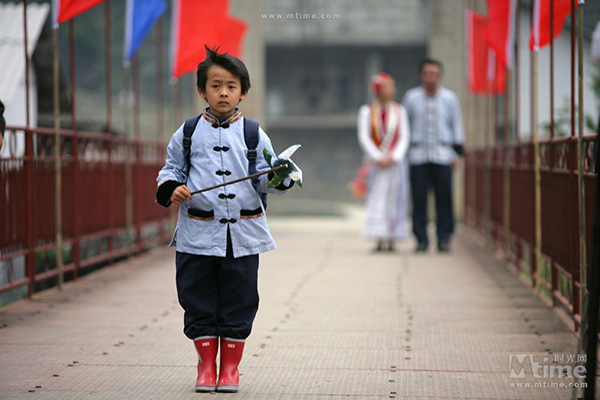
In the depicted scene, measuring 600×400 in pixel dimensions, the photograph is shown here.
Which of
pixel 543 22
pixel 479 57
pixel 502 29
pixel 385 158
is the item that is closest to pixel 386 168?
pixel 385 158

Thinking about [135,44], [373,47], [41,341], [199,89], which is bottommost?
[41,341]

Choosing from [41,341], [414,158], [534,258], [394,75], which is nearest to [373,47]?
[394,75]

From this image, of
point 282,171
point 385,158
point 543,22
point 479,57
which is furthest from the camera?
point 479,57

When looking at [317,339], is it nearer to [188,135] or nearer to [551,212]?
[188,135]

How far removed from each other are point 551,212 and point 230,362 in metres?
3.21

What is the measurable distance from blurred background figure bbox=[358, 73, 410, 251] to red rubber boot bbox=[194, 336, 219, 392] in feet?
22.9

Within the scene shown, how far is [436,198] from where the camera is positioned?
38.3 feet

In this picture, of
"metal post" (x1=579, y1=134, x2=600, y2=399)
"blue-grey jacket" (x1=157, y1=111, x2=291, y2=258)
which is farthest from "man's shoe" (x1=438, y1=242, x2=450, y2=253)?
"metal post" (x1=579, y1=134, x2=600, y2=399)

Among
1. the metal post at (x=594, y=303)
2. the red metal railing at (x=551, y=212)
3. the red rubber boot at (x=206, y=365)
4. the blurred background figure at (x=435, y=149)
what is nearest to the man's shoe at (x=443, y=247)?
the blurred background figure at (x=435, y=149)

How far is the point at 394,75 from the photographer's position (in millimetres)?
34969

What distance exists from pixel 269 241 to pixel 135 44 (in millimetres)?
5873

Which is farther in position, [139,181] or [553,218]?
[139,181]

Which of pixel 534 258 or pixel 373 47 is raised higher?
pixel 373 47

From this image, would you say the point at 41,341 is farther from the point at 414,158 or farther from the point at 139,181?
the point at 414,158
